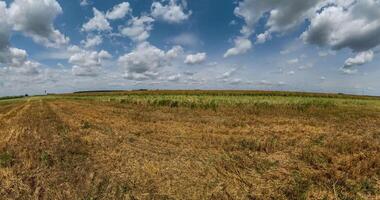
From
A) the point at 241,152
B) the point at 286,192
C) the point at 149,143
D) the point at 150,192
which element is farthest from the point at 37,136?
the point at 286,192

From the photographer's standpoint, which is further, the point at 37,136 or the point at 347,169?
the point at 37,136

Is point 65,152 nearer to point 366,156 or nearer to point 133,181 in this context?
point 133,181

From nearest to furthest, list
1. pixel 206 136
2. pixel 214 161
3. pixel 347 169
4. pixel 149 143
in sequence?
pixel 347 169 → pixel 214 161 → pixel 149 143 → pixel 206 136

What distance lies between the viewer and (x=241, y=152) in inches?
289

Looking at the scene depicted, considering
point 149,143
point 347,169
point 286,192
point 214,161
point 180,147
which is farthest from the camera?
point 149,143

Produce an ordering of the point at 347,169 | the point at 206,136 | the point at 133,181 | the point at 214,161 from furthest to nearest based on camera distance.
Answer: the point at 206,136
the point at 214,161
the point at 347,169
the point at 133,181

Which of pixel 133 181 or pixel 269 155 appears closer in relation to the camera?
pixel 133 181

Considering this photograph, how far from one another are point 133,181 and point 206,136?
177 inches

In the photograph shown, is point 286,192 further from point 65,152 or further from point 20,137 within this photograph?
point 20,137

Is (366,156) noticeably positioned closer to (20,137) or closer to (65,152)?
(65,152)

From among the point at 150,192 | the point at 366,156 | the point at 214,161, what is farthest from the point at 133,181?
the point at 366,156

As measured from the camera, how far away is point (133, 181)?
A: 5320mm

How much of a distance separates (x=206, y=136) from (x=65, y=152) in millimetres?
4762

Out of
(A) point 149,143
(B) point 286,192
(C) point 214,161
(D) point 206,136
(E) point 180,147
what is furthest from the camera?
(D) point 206,136
